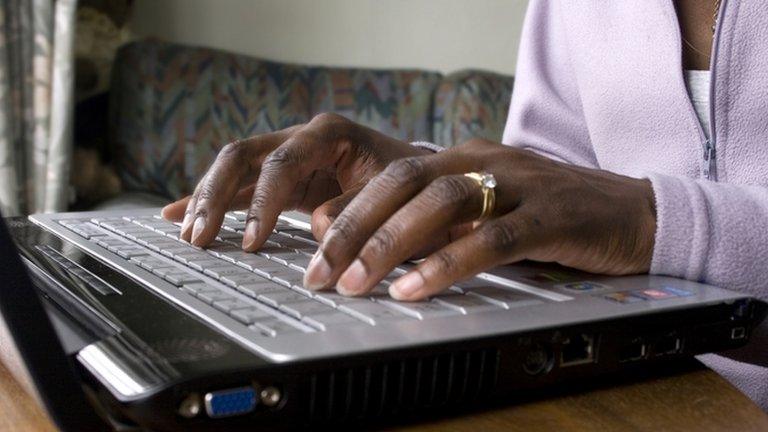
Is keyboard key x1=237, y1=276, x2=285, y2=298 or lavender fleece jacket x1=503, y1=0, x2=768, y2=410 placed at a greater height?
lavender fleece jacket x1=503, y1=0, x2=768, y2=410

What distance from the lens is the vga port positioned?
0.40 meters

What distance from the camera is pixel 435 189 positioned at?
0.57m

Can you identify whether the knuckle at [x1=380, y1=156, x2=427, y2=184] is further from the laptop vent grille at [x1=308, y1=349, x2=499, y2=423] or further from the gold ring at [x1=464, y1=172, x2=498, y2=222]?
the laptop vent grille at [x1=308, y1=349, x2=499, y2=423]

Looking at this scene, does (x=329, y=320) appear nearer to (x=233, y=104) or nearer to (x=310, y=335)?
(x=310, y=335)

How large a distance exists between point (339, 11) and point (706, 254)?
255 centimetres

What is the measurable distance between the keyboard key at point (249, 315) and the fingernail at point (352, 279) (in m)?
0.06

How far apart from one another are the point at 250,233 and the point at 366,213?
0.14m

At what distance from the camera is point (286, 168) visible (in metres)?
0.72

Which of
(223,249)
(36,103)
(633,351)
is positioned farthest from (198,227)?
(36,103)

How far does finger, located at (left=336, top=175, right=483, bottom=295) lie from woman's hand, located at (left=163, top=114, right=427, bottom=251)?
125 millimetres

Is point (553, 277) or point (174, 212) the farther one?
point (174, 212)

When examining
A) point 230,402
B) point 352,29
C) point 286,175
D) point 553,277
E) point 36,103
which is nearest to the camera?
point 230,402

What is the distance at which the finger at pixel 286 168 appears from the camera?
69 centimetres

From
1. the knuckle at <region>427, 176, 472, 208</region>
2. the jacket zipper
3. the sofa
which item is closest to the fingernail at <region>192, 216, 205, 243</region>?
the knuckle at <region>427, 176, 472, 208</region>
